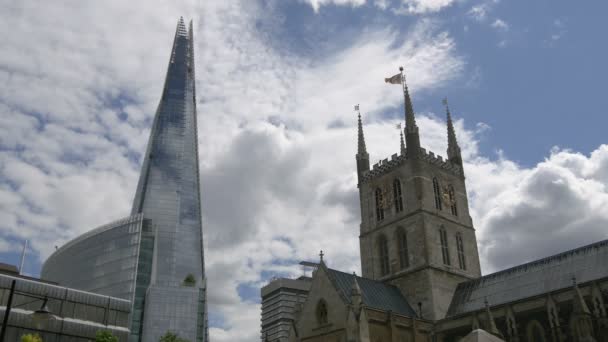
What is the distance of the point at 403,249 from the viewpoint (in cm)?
5797

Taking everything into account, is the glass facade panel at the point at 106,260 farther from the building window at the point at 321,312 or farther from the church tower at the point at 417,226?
the building window at the point at 321,312

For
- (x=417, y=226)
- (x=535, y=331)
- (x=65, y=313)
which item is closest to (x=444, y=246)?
(x=417, y=226)

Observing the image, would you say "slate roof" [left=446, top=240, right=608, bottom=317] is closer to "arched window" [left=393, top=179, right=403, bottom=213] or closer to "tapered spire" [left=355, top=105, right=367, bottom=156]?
"arched window" [left=393, top=179, right=403, bottom=213]

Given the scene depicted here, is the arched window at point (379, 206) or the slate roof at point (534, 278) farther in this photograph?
the arched window at point (379, 206)

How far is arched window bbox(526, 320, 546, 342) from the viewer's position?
43250 millimetres

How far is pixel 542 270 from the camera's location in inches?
1921

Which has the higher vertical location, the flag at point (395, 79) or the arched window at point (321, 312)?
the flag at point (395, 79)

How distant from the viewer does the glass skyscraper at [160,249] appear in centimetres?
13625

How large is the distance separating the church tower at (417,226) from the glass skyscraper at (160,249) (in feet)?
279

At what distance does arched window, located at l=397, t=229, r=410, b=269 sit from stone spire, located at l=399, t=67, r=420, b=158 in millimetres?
8356

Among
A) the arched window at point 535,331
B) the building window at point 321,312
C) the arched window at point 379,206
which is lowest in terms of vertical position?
the arched window at point 535,331

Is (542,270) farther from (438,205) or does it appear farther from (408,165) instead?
(408,165)

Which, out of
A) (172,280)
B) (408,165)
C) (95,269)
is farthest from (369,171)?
(95,269)

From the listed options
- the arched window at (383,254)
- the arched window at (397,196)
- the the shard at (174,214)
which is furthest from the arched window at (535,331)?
the the shard at (174,214)
